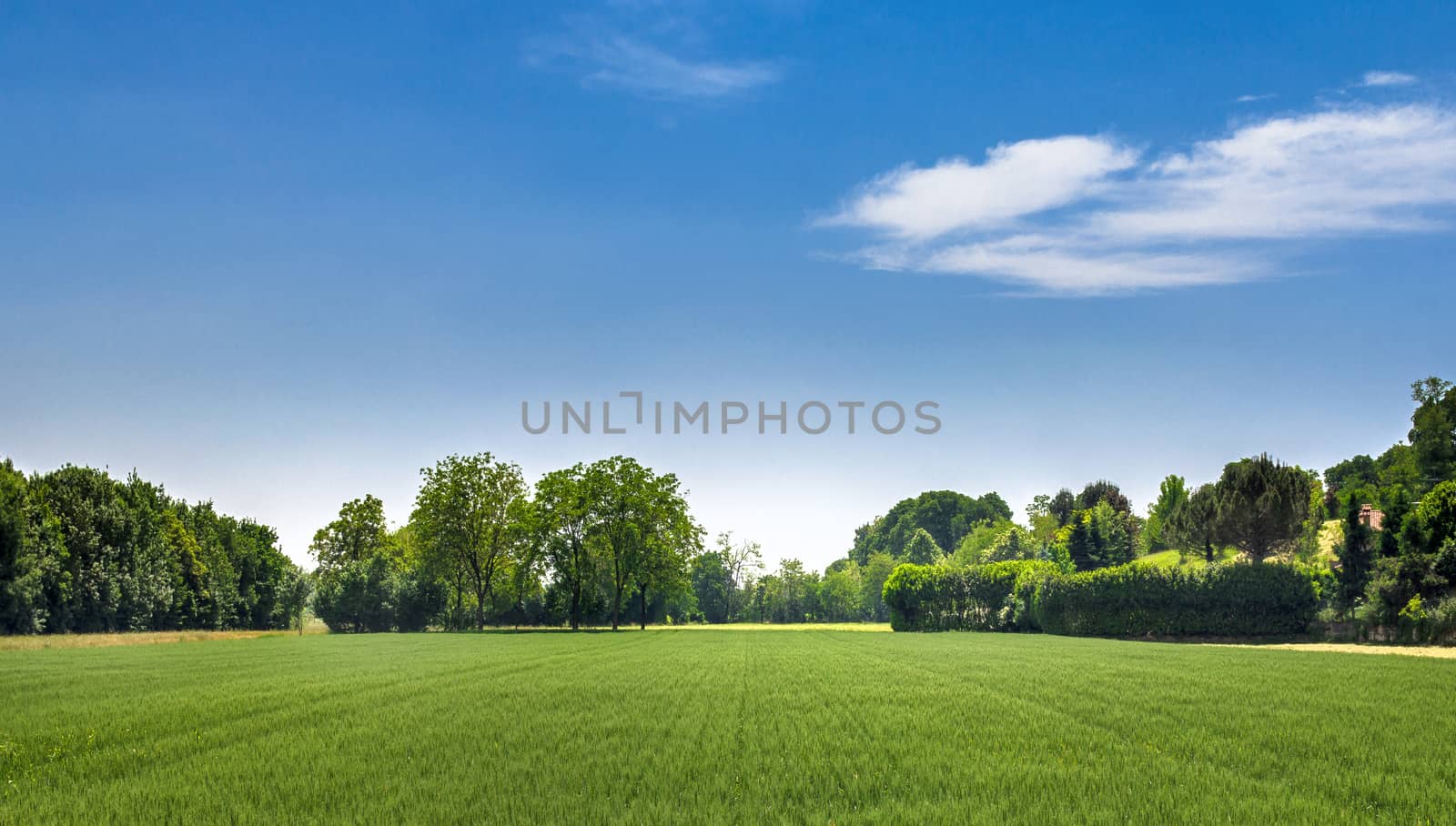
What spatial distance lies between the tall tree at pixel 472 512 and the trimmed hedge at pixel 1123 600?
3641cm

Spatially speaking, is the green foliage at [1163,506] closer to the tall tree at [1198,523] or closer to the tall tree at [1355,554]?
the tall tree at [1198,523]

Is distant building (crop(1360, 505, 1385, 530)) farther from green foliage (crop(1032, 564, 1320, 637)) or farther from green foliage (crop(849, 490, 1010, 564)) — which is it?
green foliage (crop(849, 490, 1010, 564))

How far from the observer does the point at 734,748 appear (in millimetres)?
12352

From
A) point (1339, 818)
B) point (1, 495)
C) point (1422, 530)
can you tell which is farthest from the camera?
point (1, 495)

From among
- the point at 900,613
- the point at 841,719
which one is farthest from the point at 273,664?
the point at 900,613

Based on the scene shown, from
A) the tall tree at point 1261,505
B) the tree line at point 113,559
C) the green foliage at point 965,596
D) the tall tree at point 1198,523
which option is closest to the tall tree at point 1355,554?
the tall tree at point 1261,505

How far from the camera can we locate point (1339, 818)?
8.27 meters

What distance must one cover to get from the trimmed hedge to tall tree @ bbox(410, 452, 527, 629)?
3641cm

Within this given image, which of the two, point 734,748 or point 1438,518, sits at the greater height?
point 1438,518

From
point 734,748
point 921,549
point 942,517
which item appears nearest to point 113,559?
point 734,748

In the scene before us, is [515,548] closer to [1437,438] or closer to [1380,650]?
[1380,650]

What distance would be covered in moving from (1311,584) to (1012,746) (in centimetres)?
4826

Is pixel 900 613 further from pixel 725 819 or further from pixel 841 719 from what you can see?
pixel 725 819

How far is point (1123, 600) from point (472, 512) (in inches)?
1997
